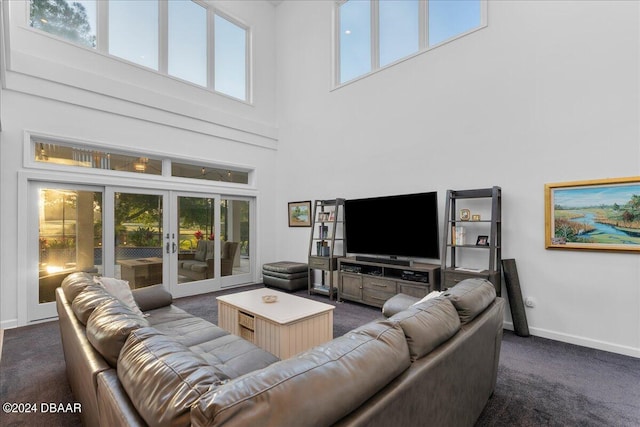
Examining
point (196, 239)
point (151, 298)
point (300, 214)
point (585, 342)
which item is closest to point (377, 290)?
point (585, 342)

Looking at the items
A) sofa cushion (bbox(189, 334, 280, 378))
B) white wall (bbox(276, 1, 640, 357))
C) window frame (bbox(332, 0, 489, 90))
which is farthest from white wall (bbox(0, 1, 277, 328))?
sofa cushion (bbox(189, 334, 280, 378))

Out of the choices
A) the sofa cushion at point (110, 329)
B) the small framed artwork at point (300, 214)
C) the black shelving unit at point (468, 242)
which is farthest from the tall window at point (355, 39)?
the sofa cushion at point (110, 329)

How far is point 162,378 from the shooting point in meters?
1.03

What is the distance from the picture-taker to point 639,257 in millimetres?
2977

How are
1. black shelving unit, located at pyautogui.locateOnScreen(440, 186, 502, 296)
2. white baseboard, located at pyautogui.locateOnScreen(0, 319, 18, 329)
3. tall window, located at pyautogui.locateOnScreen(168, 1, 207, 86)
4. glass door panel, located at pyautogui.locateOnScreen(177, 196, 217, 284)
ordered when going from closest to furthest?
1. black shelving unit, located at pyautogui.locateOnScreen(440, 186, 502, 296)
2. white baseboard, located at pyautogui.locateOnScreen(0, 319, 18, 329)
3. glass door panel, located at pyautogui.locateOnScreen(177, 196, 217, 284)
4. tall window, located at pyautogui.locateOnScreen(168, 1, 207, 86)

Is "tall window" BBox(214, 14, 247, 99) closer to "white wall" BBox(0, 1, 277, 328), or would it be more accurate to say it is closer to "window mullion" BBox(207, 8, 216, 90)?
"window mullion" BBox(207, 8, 216, 90)

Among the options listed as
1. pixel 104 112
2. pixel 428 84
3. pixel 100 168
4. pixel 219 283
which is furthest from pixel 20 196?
pixel 428 84

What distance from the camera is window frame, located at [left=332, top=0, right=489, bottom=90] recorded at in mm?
4105

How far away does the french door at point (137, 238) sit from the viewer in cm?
409

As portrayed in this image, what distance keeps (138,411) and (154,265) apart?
4.58 metres

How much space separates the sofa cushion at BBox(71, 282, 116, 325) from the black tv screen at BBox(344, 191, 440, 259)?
3.62m

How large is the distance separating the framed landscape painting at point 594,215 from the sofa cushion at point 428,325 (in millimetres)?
2470

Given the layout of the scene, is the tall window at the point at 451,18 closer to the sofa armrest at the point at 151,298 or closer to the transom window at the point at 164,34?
the transom window at the point at 164,34

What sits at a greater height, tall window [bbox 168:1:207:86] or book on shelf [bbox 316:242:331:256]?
tall window [bbox 168:1:207:86]
